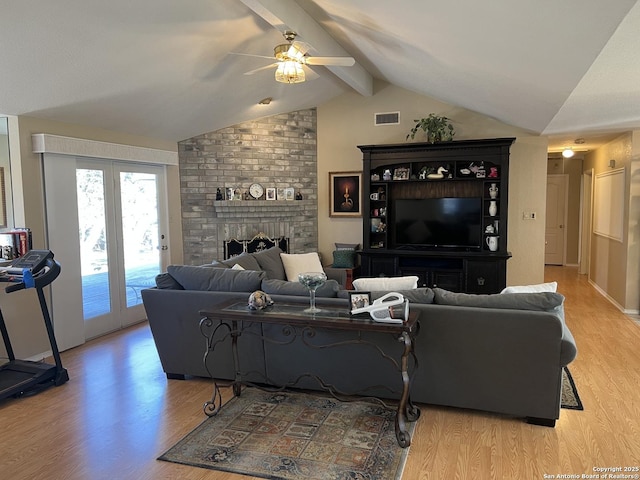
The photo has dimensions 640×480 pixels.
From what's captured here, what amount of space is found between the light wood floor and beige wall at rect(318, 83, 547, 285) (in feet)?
8.19

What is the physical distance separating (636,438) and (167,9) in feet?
14.7

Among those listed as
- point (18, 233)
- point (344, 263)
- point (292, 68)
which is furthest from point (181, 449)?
point (344, 263)

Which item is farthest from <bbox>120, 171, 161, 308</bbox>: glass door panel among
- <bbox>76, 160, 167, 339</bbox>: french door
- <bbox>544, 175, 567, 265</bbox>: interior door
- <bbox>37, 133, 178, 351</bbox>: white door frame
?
<bbox>544, 175, 567, 265</bbox>: interior door

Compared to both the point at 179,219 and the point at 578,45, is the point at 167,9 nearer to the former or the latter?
the point at 578,45

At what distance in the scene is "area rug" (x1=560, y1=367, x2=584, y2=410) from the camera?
3.39 m

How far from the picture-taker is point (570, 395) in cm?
357

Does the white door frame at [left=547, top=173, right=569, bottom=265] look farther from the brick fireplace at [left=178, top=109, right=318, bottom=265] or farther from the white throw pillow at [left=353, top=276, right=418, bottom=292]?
the white throw pillow at [left=353, top=276, right=418, bottom=292]

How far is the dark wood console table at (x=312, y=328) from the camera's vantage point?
2.85 m

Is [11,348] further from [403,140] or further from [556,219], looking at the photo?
[556,219]

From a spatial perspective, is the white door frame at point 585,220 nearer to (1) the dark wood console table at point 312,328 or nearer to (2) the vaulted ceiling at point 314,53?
(2) the vaulted ceiling at point 314,53

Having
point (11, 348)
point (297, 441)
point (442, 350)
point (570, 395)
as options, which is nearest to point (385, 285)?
point (442, 350)

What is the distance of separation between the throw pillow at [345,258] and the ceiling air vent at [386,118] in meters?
2.03

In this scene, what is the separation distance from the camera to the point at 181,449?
2875mm

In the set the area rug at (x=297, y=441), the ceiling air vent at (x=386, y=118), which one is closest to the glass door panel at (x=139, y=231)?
the area rug at (x=297, y=441)
